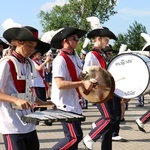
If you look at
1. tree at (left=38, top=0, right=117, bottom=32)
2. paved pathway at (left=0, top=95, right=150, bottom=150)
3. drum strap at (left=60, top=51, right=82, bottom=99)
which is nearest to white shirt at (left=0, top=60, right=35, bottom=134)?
drum strap at (left=60, top=51, right=82, bottom=99)

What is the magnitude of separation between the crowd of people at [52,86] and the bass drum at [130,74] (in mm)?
261

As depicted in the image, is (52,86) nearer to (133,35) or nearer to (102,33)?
(102,33)

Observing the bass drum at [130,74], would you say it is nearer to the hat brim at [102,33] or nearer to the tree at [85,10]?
the hat brim at [102,33]

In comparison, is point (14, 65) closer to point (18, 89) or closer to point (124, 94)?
point (18, 89)

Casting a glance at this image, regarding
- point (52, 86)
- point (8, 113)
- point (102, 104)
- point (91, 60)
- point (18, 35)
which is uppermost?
point (18, 35)

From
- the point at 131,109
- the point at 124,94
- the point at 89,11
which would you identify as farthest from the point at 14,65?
the point at 89,11

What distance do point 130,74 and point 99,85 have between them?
183 cm

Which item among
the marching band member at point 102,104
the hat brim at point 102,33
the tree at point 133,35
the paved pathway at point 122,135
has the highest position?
the tree at point 133,35

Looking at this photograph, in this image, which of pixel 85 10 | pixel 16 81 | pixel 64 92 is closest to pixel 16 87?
pixel 16 81

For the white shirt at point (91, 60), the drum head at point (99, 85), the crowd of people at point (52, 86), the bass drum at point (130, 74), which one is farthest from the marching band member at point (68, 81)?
the bass drum at point (130, 74)

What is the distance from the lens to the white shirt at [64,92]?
188 inches

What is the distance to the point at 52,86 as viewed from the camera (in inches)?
199

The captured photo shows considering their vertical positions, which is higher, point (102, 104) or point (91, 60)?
point (91, 60)

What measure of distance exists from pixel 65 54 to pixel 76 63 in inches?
7.2
